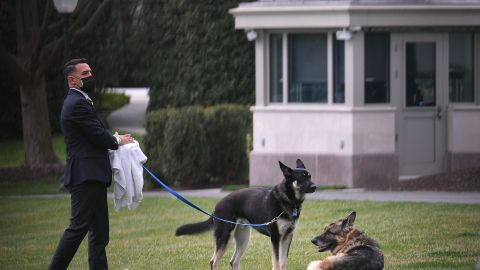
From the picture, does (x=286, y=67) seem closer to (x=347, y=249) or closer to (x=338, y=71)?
(x=338, y=71)

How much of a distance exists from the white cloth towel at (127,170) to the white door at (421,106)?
1140 centimetres

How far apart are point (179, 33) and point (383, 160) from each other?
999 centimetres

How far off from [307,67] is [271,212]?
34.9 ft

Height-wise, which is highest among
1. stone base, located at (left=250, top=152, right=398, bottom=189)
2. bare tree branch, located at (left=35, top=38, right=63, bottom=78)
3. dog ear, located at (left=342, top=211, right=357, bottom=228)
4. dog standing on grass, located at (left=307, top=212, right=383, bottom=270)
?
bare tree branch, located at (left=35, top=38, right=63, bottom=78)

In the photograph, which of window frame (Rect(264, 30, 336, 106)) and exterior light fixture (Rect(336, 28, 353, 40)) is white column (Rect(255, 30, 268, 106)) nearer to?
window frame (Rect(264, 30, 336, 106))

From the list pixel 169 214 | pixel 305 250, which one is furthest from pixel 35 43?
pixel 305 250

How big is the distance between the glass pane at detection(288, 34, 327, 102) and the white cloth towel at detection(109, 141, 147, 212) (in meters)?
11.0

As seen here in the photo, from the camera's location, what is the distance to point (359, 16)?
20.7 m

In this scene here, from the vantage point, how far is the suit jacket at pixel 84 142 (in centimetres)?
1045

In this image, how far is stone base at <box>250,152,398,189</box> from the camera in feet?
68.6

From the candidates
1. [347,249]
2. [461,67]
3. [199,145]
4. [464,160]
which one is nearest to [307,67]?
[199,145]

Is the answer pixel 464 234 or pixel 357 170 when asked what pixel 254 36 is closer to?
pixel 357 170

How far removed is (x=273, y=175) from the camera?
21609 mm

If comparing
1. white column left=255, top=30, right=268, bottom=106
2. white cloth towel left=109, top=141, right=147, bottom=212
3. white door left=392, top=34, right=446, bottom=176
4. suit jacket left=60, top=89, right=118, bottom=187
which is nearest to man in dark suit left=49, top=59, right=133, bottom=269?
suit jacket left=60, top=89, right=118, bottom=187
